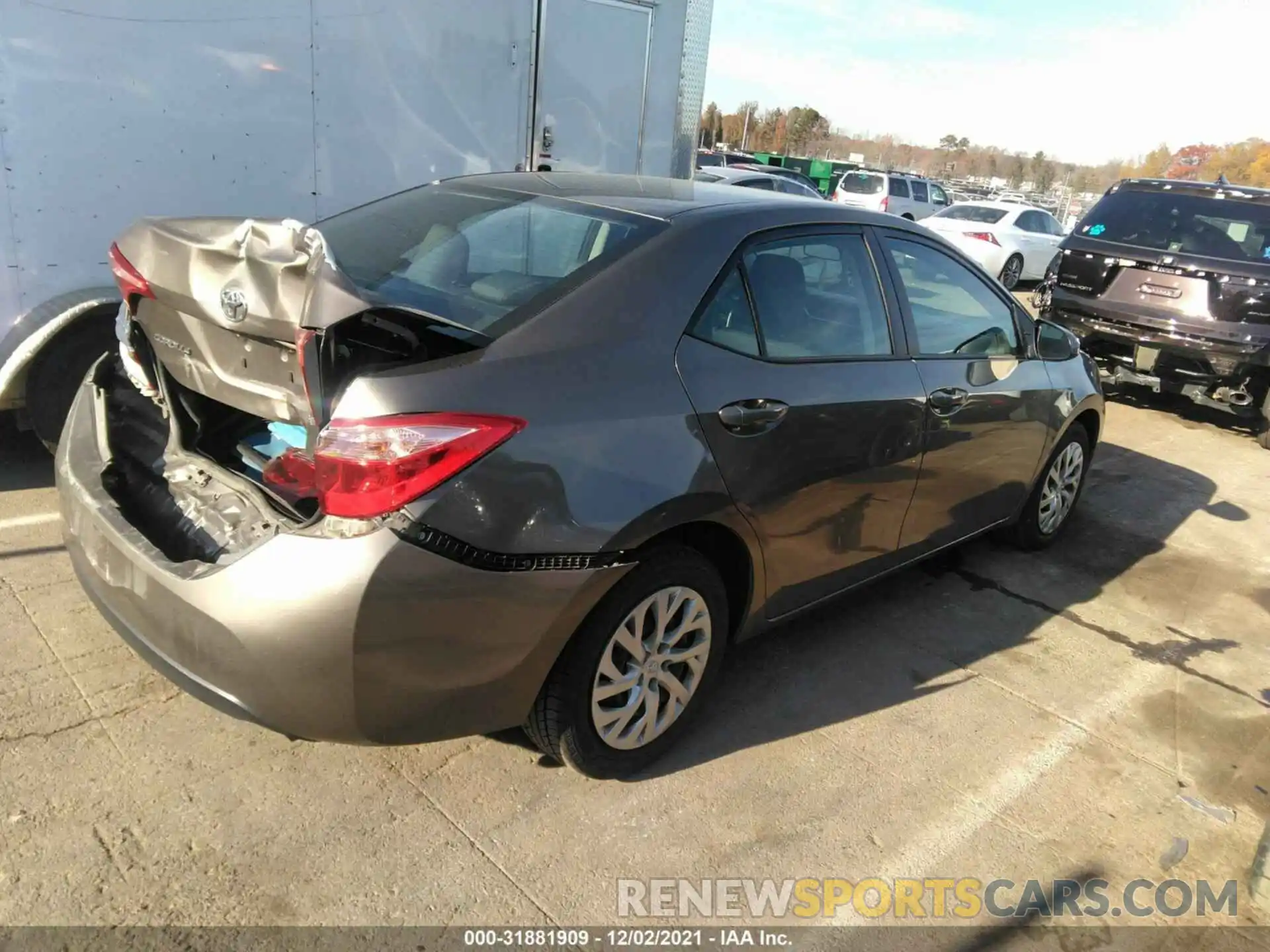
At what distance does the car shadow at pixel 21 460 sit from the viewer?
4562 mm

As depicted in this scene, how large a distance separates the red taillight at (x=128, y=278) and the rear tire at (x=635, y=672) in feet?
5.21

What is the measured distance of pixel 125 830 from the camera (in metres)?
2.48

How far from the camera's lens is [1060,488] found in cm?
509

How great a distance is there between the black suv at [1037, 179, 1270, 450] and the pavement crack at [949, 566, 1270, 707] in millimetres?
3777

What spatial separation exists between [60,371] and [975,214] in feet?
57.6

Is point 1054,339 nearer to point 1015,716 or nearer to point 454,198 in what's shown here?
point 1015,716

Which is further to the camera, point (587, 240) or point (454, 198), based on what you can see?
point (454, 198)

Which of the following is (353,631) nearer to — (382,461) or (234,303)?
(382,461)

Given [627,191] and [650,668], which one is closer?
[650,668]

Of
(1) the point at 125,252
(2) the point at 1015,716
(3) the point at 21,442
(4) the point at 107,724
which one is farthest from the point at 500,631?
(3) the point at 21,442

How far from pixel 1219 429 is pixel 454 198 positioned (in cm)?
780

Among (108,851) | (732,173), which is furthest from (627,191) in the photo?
(732,173)

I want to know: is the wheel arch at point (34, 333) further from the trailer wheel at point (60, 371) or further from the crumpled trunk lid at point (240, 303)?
the crumpled trunk lid at point (240, 303)

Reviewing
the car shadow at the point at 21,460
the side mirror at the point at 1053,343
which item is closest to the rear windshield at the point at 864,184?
the side mirror at the point at 1053,343
